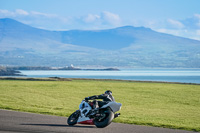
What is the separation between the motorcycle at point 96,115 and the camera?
13.9 metres

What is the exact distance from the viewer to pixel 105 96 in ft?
47.1

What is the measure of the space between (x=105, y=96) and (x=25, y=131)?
3094 mm

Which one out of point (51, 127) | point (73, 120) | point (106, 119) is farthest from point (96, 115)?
point (51, 127)

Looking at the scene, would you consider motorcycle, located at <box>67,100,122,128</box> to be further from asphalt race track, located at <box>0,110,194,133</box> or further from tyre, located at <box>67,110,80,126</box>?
asphalt race track, located at <box>0,110,194,133</box>

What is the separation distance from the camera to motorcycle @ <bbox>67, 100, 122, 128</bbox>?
13.9 m

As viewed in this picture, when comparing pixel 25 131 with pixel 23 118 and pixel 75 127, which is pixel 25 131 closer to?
pixel 75 127

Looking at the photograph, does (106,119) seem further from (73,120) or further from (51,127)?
(51,127)

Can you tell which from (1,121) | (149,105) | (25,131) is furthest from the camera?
(149,105)

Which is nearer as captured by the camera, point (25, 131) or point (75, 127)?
point (25, 131)

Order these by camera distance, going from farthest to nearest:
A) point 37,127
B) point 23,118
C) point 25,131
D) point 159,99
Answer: point 159,99, point 23,118, point 37,127, point 25,131

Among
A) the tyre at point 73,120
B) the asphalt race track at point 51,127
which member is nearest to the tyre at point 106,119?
the asphalt race track at point 51,127

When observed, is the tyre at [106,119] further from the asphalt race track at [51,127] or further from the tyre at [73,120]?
the tyre at [73,120]

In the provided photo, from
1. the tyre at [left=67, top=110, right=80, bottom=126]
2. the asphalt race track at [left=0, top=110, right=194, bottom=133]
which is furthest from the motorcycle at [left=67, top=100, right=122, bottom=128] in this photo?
Answer: the asphalt race track at [left=0, top=110, right=194, bottom=133]

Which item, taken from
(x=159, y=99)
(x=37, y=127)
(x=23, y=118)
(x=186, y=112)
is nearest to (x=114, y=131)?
(x=37, y=127)
